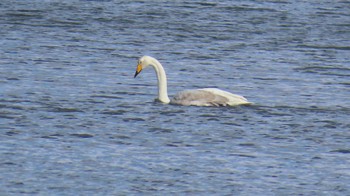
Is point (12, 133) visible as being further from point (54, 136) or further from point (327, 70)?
point (327, 70)

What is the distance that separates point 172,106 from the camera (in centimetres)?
1989

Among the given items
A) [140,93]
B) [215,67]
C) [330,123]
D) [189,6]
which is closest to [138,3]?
[189,6]

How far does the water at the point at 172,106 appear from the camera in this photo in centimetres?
1478

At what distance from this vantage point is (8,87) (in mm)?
20891

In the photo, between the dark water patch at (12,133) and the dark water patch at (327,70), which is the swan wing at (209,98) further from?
the dark water patch at (327,70)

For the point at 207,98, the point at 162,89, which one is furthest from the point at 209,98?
the point at 162,89

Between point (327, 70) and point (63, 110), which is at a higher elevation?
point (63, 110)

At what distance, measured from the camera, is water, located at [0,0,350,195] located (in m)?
14.8

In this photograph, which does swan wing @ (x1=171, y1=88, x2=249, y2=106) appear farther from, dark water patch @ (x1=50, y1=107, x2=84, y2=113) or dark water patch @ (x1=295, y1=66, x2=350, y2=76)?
dark water patch @ (x1=295, y1=66, x2=350, y2=76)

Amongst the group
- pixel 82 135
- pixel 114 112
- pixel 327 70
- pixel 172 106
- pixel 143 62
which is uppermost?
pixel 143 62

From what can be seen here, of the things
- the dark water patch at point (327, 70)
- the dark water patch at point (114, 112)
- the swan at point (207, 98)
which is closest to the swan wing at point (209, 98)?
the swan at point (207, 98)

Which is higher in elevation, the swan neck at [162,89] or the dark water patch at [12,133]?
the dark water patch at [12,133]

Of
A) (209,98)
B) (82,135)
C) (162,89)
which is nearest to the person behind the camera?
(82,135)

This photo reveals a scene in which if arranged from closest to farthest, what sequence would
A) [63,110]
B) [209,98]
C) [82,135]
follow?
[82,135] < [63,110] < [209,98]
